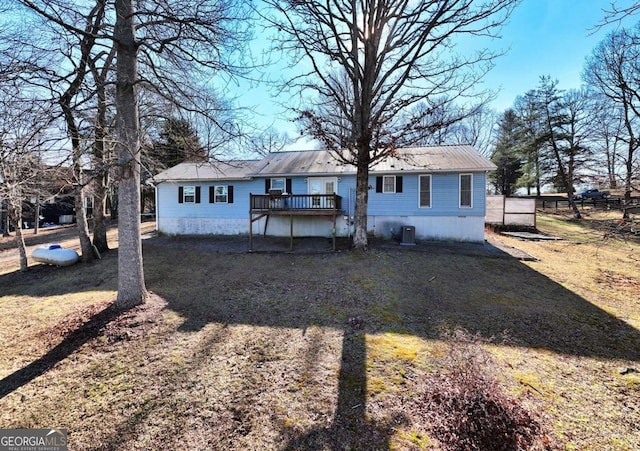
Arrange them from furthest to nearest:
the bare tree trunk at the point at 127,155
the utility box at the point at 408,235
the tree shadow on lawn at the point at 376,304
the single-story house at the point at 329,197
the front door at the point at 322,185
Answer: the front door at the point at 322,185
the single-story house at the point at 329,197
the utility box at the point at 408,235
the bare tree trunk at the point at 127,155
the tree shadow on lawn at the point at 376,304

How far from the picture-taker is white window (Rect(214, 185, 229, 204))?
1591 centimetres

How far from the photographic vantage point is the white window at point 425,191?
1369 centimetres

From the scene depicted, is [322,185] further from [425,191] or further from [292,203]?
[425,191]

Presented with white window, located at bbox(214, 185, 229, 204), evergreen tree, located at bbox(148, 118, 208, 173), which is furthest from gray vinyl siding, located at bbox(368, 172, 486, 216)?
evergreen tree, located at bbox(148, 118, 208, 173)

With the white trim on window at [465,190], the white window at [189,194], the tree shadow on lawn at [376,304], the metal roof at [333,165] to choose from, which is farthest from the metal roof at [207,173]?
the white trim on window at [465,190]

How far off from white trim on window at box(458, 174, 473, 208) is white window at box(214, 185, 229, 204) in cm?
1247

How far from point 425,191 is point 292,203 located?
6.70 m

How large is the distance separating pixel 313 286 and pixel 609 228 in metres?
6.64

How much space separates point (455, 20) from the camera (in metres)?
9.48

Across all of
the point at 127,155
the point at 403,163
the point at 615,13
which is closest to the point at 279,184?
the point at 403,163

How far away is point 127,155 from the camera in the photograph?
592 centimetres

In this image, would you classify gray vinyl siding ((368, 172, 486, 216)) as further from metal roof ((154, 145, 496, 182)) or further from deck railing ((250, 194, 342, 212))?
deck railing ((250, 194, 342, 212))

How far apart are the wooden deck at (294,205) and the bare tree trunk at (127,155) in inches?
247

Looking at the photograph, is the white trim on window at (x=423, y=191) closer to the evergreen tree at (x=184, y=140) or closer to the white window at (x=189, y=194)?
the evergreen tree at (x=184, y=140)
